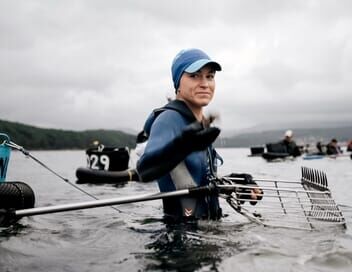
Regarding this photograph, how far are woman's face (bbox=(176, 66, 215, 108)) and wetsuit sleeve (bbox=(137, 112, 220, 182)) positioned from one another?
18.1 inches

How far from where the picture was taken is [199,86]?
4.93 metres

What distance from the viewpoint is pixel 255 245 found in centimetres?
446

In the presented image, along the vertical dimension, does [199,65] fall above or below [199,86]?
above

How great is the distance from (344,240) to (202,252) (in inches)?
69.1

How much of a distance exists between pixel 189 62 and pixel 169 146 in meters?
1.23

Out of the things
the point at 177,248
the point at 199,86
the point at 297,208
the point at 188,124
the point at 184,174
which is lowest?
the point at 177,248

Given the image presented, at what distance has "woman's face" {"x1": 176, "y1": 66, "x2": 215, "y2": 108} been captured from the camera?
4930 millimetres

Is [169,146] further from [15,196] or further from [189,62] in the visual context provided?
[15,196]

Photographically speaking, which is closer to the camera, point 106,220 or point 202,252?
point 202,252

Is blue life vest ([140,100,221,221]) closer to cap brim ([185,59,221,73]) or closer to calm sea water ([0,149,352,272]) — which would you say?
calm sea water ([0,149,352,272])

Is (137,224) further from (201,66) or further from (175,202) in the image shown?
(201,66)

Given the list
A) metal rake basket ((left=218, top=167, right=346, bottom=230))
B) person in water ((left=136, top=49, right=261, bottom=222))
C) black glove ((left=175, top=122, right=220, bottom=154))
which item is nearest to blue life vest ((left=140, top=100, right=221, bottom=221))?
person in water ((left=136, top=49, right=261, bottom=222))

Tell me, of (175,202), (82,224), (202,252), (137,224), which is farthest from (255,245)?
(82,224)

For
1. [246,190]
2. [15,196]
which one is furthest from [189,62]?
[15,196]
